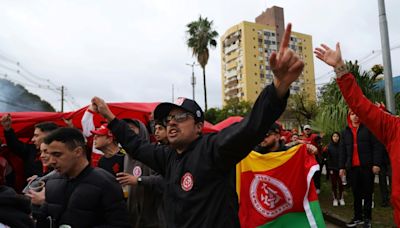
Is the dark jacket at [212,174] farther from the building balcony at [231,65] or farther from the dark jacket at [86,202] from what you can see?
the building balcony at [231,65]

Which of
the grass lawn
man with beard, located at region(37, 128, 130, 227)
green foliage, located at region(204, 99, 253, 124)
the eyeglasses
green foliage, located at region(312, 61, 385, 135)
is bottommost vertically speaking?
the grass lawn

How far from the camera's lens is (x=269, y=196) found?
453 centimetres

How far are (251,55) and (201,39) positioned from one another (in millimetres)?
51900

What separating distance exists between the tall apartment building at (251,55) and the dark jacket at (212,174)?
250ft

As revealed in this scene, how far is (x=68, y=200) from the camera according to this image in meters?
2.68

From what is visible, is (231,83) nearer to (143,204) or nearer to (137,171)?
(137,171)

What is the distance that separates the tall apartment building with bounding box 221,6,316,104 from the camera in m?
82.3

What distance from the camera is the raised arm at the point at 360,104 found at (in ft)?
10.4

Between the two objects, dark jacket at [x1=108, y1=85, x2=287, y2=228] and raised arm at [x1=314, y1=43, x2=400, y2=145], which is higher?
raised arm at [x1=314, y1=43, x2=400, y2=145]

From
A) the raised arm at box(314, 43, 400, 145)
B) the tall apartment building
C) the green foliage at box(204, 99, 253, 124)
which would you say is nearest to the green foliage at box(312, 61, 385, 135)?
the raised arm at box(314, 43, 400, 145)

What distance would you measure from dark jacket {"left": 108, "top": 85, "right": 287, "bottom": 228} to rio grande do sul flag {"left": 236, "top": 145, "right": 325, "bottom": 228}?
7.41 ft

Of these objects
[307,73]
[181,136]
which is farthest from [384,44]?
[307,73]

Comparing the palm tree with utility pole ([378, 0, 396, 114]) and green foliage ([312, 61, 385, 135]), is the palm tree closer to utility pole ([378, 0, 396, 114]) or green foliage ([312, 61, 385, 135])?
green foliage ([312, 61, 385, 135])

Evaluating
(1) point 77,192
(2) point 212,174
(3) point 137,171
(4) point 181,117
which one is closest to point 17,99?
(3) point 137,171
